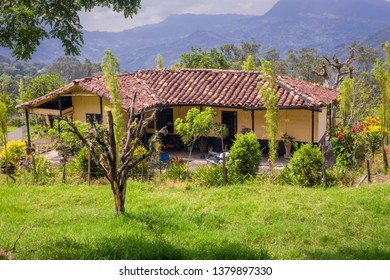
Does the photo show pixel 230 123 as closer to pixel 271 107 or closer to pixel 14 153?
pixel 271 107

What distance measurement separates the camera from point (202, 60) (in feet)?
107

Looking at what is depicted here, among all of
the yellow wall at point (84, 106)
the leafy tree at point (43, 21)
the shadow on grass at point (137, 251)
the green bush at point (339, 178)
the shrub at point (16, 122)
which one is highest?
the leafy tree at point (43, 21)

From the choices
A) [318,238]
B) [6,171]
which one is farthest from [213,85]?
[318,238]

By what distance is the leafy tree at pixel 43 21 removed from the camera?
7.39m

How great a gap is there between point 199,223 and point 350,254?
2899mm

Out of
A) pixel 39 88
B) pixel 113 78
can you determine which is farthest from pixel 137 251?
pixel 39 88

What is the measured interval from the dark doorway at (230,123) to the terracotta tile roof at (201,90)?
0.95 m

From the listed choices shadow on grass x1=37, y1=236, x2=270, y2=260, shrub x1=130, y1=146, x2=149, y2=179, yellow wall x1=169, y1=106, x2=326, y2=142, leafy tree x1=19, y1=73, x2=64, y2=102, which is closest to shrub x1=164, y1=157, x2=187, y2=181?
shrub x1=130, y1=146, x2=149, y2=179

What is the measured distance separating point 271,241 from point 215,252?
1528mm

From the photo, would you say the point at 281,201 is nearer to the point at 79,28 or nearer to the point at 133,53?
the point at 79,28

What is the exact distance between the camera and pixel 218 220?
8.55 m

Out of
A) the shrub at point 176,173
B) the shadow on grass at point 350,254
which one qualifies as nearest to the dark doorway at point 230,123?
the shrub at point 176,173

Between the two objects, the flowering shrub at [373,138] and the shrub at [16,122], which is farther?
the shrub at [16,122]

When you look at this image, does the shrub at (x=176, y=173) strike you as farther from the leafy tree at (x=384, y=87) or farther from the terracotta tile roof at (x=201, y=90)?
the leafy tree at (x=384, y=87)
